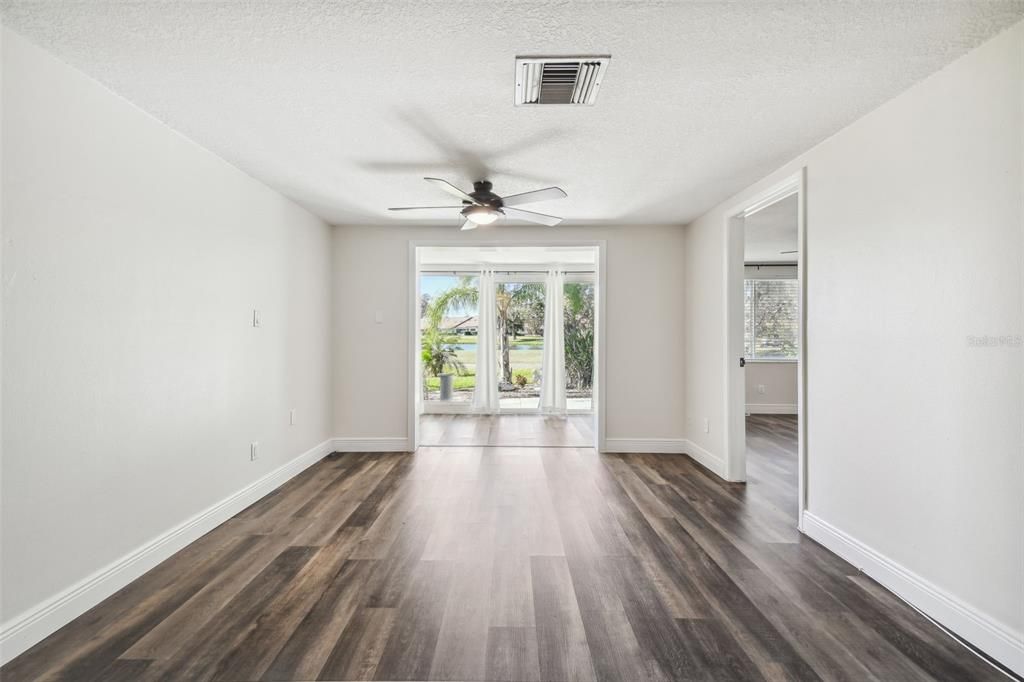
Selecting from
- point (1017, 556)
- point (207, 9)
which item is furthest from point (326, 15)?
point (1017, 556)

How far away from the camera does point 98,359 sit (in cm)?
196

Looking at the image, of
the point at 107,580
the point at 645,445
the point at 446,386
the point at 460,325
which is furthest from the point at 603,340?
the point at 107,580

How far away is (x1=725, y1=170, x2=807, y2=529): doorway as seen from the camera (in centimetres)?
283

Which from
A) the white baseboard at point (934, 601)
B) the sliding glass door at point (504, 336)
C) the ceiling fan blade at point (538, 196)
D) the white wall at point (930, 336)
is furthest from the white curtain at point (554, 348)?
the white baseboard at point (934, 601)

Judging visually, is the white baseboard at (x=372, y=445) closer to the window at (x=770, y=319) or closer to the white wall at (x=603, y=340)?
the white wall at (x=603, y=340)

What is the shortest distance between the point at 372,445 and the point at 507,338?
304 centimetres

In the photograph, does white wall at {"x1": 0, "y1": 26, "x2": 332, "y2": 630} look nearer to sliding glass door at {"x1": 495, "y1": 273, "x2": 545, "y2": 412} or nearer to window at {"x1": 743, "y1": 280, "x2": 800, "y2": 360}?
sliding glass door at {"x1": 495, "y1": 273, "x2": 545, "y2": 412}

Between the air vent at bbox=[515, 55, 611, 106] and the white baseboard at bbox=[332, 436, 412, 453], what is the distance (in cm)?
344

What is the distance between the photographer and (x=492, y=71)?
186 cm

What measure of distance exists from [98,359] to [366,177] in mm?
1831

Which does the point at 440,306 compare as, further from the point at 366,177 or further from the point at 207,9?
the point at 207,9

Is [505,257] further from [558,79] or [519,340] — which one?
[558,79]

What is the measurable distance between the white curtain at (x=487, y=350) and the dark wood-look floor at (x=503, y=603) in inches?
145

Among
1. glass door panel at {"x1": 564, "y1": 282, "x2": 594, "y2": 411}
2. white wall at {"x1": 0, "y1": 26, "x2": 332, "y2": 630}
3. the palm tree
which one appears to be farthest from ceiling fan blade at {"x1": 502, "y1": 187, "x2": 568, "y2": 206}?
glass door panel at {"x1": 564, "y1": 282, "x2": 594, "y2": 411}
